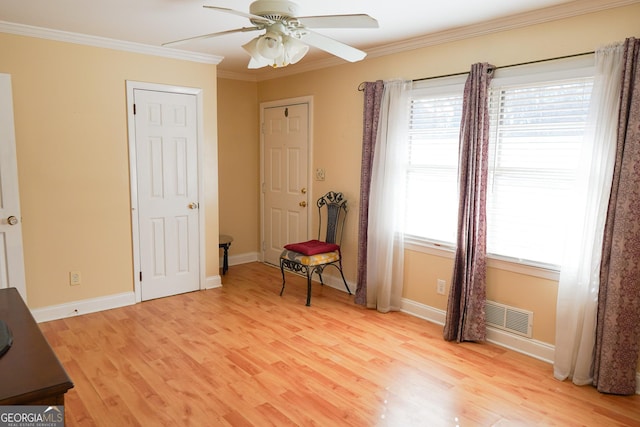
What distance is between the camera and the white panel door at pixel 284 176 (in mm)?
5203

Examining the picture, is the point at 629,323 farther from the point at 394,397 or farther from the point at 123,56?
the point at 123,56

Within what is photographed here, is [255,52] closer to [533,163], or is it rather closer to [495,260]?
[533,163]

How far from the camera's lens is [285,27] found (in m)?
2.33

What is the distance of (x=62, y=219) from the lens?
386 cm

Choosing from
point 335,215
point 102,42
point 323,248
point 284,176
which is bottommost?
point 323,248

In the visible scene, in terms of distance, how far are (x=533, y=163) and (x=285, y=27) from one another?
2.01 metres

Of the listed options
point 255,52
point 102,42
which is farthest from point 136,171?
point 255,52

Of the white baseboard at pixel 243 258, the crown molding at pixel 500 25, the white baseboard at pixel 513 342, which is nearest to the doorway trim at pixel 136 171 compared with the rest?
the white baseboard at pixel 243 258

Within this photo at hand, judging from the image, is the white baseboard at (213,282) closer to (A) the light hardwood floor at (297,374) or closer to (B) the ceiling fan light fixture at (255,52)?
(A) the light hardwood floor at (297,374)

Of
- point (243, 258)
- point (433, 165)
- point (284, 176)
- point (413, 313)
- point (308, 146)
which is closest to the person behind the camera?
point (433, 165)

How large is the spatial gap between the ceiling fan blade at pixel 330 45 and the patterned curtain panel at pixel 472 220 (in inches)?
46.4

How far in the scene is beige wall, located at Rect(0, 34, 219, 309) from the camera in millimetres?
3643

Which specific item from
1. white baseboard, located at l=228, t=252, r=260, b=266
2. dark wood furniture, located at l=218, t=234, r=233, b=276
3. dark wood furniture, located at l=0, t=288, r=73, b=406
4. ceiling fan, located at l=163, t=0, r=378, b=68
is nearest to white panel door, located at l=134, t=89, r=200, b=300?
dark wood furniture, located at l=218, t=234, r=233, b=276

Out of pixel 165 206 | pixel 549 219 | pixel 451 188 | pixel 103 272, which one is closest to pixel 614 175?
pixel 549 219
